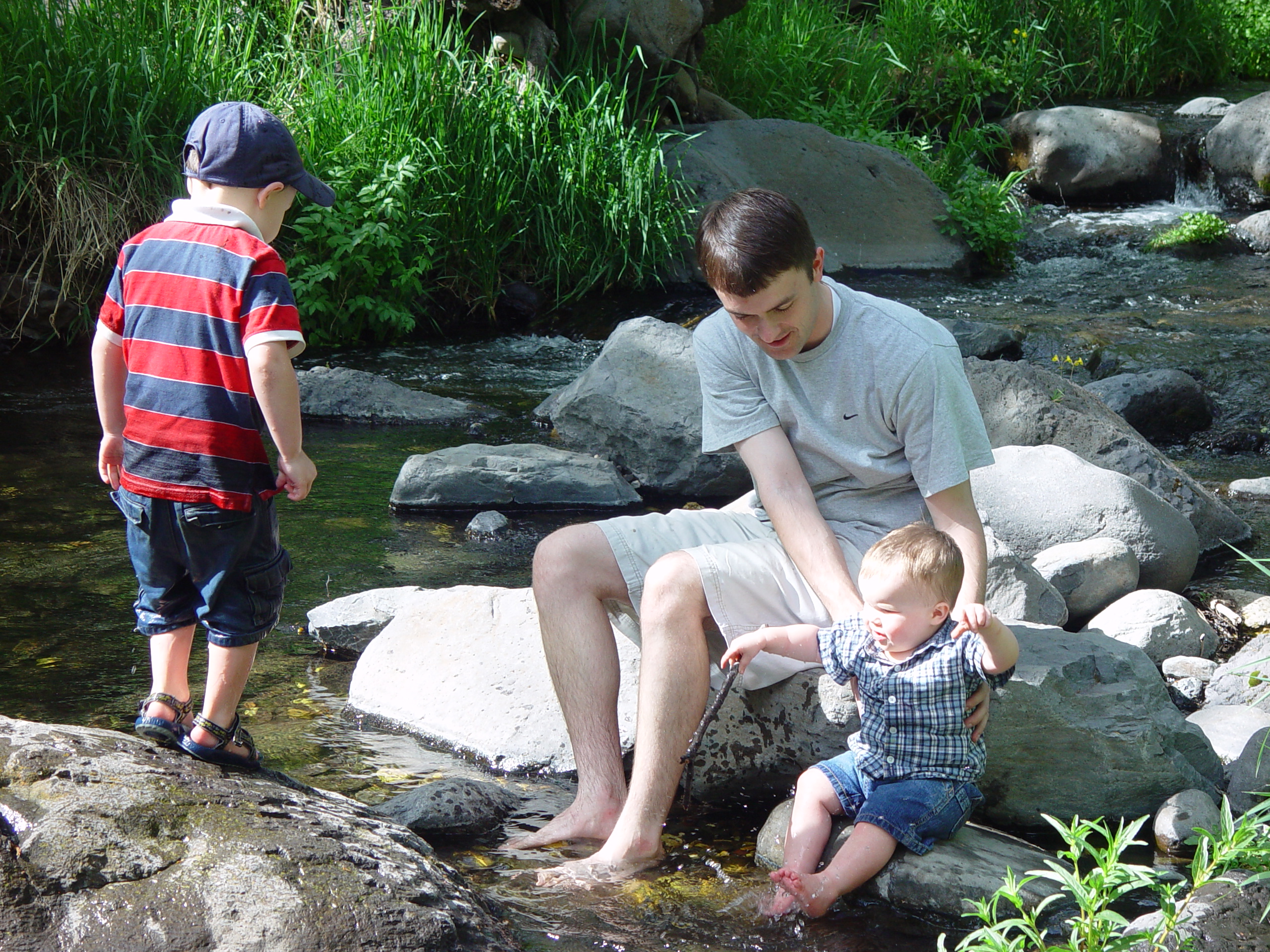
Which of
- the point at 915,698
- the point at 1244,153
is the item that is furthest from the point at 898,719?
the point at 1244,153

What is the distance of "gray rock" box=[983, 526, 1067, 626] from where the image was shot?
138 inches

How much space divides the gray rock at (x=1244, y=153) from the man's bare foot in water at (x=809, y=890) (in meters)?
11.1

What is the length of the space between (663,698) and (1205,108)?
42.5 feet

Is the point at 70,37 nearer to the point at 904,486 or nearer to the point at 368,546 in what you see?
the point at 368,546

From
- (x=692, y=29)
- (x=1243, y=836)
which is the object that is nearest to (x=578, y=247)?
(x=692, y=29)

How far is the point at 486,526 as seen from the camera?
4.94 meters

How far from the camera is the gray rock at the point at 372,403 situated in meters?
6.43

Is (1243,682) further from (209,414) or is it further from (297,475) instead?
(209,414)

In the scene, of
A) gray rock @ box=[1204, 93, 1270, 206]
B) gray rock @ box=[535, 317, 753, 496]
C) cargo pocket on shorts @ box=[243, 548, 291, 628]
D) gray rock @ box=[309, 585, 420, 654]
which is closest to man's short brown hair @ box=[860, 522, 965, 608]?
cargo pocket on shorts @ box=[243, 548, 291, 628]

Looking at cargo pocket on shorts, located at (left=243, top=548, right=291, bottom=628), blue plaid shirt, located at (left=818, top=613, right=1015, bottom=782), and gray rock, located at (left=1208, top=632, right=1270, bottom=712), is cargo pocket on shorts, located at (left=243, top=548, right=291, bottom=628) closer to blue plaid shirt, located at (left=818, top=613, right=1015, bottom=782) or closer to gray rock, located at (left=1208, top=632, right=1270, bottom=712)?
blue plaid shirt, located at (left=818, top=613, right=1015, bottom=782)

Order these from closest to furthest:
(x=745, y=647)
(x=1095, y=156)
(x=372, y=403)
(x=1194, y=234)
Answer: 1. (x=745, y=647)
2. (x=372, y=403)
3. (x=1194, y=234)
4. (x=1095, y=156)

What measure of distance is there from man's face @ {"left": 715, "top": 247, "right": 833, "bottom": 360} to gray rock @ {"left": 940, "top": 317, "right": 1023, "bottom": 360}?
4.59 m

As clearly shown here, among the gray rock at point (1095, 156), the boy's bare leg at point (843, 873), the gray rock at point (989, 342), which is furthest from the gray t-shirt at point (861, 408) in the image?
the gray rock at point (1095, 156)

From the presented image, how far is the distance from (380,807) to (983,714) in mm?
1359
